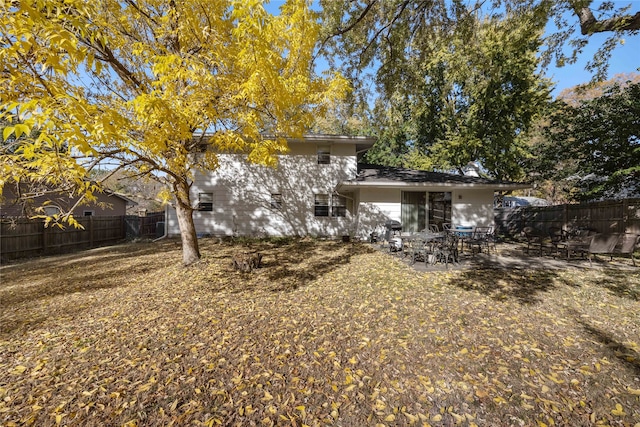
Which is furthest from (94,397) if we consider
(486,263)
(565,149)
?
(565,149)

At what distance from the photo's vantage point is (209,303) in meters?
5.13

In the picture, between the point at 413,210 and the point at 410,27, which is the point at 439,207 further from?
the point at 410,27

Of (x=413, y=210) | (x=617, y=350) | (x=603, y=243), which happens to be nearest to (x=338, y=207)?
(x=413, y=210)

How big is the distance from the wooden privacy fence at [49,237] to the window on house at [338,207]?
1115cm

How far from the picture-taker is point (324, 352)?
3471 millimetres

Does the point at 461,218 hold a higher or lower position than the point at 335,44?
lower

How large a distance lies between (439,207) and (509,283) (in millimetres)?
8099

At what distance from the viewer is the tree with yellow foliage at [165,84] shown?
267 centimetres

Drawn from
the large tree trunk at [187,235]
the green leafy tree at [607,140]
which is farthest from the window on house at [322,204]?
the green leafy tree at [607,140]

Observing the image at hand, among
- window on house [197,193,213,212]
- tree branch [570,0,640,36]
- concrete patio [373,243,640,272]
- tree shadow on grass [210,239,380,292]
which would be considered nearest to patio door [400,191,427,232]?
tree shadow on grass [210,239,380,292]

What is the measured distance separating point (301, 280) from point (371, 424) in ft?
14.4

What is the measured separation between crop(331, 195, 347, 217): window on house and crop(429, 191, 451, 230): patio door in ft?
14.0

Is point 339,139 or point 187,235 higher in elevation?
point 339,139

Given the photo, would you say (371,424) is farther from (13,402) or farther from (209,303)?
(209,303)
